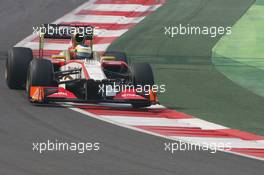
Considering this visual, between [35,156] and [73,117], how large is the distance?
149 inches

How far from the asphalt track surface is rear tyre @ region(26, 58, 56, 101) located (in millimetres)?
423

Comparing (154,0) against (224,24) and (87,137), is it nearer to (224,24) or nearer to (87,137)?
(224,24)

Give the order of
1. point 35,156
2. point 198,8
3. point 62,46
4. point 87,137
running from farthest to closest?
point 198,8
point 62,46
point 87,137
point 35,156

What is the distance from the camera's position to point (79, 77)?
18.7 meters

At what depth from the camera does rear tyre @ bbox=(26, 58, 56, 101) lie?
710 inches

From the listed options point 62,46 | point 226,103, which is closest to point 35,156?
point 226,103

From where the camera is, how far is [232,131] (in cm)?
1617

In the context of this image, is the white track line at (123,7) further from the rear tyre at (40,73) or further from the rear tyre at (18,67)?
the rear tyre at (40,73)

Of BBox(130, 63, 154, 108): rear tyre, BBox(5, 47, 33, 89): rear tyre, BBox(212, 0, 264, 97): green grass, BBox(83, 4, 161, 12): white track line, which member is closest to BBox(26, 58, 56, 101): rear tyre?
BBox(5, 47, 33, 89): rear tyre

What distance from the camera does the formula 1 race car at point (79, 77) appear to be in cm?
1791

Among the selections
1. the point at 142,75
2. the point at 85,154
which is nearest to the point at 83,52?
the point at 142,75

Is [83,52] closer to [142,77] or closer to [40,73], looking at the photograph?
[142,77]

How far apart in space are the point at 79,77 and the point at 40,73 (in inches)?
34.4

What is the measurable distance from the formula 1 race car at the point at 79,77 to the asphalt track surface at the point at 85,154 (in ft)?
1.20
